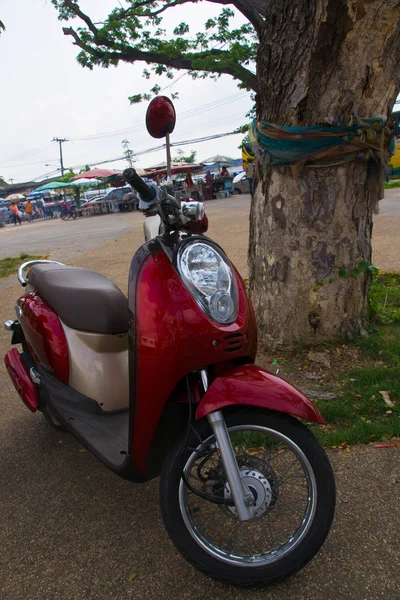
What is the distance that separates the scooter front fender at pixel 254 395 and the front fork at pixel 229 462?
0.05 metres

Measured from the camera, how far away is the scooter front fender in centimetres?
170

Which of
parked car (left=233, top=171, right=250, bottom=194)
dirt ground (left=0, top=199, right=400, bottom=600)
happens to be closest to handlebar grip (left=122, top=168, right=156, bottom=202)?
dirt ground (left=0, top=199, right=400, bottom=600)

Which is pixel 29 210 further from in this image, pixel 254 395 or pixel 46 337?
pixel 254 395

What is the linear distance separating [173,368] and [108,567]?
0.89m

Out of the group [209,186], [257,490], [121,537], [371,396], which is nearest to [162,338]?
[257,490]

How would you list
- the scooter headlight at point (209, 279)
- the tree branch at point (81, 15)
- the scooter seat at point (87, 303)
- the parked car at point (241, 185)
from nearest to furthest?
the scooter headlight at point (209, 279) → the scooter seat at point (87, 303) → the tree branch at point (81, 15) → the parked car at point (241, 185)

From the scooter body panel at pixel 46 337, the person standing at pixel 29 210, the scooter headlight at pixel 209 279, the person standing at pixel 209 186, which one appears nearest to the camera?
the scooter headlight at pixel 209 279

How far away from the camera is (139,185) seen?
180cm

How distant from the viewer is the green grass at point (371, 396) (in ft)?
8.85

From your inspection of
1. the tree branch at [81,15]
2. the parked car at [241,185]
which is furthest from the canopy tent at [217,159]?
the tree branch at [81,15]

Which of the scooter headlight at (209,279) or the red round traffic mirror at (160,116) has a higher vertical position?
the red round traffic mirror at (160,116)

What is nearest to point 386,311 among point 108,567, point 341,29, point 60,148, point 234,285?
point 341,29

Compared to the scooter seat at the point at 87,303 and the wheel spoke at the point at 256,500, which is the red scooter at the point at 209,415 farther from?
the scooter seat at the point at 87,303

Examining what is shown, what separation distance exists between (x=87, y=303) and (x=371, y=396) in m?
1.84
